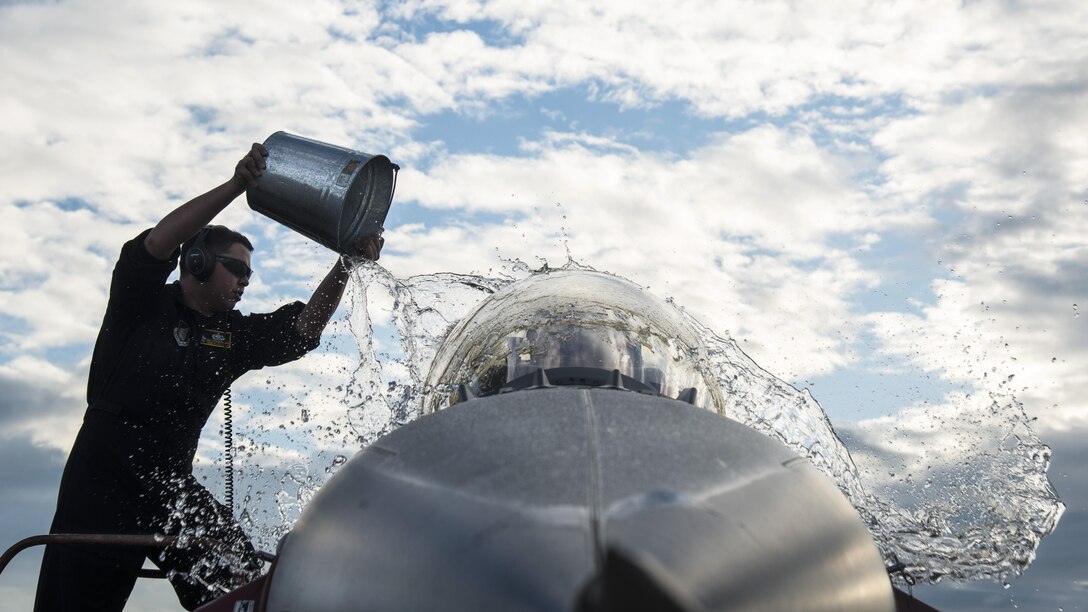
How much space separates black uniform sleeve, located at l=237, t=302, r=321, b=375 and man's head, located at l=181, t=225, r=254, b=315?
33 centimetres

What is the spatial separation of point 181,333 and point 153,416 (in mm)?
577

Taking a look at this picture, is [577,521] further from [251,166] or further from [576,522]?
[251,166]

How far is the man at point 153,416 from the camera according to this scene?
5.34m

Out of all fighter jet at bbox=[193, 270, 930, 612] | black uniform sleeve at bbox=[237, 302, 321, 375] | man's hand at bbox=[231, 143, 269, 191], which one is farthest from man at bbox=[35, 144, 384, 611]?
fighter jet at bbox=[193, 270, 930, 612]

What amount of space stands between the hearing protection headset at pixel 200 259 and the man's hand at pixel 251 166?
829 mm

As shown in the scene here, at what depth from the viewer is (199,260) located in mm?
5926

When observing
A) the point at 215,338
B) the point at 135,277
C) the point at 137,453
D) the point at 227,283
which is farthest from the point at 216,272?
the point at 137,453

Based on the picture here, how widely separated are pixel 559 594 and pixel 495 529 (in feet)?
0.60

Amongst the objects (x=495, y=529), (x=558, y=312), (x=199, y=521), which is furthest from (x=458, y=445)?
(x=199, y=521)

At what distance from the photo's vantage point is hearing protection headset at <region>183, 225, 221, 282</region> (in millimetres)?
5922

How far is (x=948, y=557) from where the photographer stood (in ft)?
14.4

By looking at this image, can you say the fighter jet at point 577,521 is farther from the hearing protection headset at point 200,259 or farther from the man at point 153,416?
the hearing protection headset at point 200,259

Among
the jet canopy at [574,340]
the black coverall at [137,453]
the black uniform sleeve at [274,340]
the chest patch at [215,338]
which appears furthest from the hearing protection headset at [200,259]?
the jet canopy at [574,340]

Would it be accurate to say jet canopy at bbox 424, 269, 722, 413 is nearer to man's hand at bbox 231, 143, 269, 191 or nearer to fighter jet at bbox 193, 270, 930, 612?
fighter jet at bbox 193, 270, 930, 612
